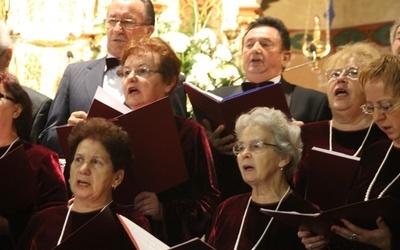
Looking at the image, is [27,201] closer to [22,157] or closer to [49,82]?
[22,157]

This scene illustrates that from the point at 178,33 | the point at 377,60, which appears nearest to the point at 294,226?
the point at 377,60

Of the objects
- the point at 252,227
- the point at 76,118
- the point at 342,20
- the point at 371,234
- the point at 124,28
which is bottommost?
the point at 342,20

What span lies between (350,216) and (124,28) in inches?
75.0

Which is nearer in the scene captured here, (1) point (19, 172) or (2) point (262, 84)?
(1) point (19, 172)

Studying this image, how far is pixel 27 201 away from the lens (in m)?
4.25

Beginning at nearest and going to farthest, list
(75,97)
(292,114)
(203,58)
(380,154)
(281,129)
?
(380,154)
(281,129)
(292,114)
(75,97)
(203,58)

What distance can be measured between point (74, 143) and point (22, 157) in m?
0.22

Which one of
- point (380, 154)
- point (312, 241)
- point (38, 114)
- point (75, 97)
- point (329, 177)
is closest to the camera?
point (312, 241)

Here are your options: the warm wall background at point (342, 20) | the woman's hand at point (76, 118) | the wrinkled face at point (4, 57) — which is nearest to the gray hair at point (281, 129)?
the woman's hand at point (76, 118)

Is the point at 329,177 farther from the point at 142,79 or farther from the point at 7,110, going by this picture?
the point at 7,110

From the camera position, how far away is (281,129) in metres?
Result: 4.16

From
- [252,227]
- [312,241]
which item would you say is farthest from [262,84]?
[312,241]

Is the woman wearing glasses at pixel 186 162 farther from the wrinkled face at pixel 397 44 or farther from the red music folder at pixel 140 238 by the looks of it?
the wrinkled face at pixel 397 44

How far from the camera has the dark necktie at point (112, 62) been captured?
504 centimetres
